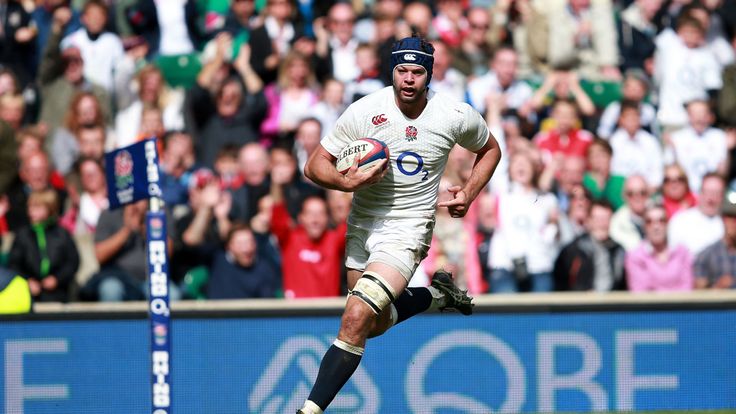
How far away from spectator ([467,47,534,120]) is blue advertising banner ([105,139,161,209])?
6.43 m

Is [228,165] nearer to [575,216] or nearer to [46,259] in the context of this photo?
[46,259]

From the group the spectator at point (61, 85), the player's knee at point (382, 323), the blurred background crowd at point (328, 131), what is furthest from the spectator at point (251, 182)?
the player's knee at point (382, 323)

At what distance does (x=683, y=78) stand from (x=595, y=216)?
330cm

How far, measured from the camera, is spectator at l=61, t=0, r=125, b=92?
14852 mm

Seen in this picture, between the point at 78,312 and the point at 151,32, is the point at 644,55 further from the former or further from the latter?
the point at 78,312

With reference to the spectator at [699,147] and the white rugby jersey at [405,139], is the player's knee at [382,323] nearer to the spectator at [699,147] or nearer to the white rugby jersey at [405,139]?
the white rugby jersey at [405,139]

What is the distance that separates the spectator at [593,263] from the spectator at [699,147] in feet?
7.31

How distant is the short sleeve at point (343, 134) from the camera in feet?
28.4

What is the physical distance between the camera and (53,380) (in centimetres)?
1035

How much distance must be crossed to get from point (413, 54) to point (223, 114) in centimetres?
613

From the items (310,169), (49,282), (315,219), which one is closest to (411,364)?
(315,219)

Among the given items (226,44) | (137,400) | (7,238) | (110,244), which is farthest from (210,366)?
(226,44)

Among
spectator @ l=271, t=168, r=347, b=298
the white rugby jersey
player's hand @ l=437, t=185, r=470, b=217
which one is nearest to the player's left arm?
player's hand @ l=437, t=185, r=470, b=217

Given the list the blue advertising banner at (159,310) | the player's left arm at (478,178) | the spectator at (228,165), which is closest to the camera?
the blue advertising banner at (159,310)
